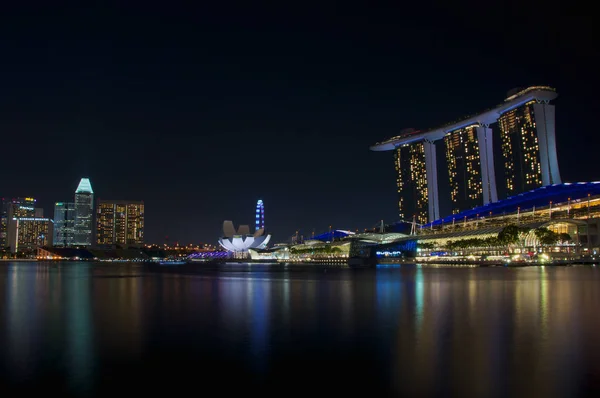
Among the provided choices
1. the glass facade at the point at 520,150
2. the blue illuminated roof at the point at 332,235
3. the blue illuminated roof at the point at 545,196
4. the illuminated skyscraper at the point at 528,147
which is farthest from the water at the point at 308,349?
the blue illuminated roof at the point at 332,235

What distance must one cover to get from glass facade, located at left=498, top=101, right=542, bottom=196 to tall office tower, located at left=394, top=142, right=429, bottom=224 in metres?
43.4

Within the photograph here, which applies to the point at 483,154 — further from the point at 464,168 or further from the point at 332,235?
the point at 332,235

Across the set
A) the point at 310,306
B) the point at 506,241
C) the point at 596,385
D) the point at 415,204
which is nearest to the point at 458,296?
the point at 310,306

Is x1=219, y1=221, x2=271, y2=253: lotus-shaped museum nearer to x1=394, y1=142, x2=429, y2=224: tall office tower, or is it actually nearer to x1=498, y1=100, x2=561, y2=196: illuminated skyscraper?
x1=394, y1=142, x2=429, y2=224: tall office tower

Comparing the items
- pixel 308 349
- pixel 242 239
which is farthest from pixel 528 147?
pixel 308 349

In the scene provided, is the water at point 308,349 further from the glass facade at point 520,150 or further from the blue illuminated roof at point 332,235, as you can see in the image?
the blue illuminated roof at point 332,235

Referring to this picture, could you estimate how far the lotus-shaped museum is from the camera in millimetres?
177125

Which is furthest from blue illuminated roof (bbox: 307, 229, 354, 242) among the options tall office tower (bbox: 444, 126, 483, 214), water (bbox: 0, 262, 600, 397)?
water (bbox: 0, 262, 600, 397)

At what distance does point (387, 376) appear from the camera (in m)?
8.78

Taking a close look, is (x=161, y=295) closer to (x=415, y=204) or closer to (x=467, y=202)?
(x=467, y=202)

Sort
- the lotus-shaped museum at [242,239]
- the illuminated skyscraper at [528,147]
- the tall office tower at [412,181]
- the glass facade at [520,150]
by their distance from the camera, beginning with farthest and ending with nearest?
1. the lotus-shaped museum at [242,239]
2. the tall office tower at [412,181]
3. the glass facade at [520,150]
4. the illuminated skyscraper at [528,147]

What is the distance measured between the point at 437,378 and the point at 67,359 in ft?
22.3

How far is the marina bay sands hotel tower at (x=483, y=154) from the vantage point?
109188mm

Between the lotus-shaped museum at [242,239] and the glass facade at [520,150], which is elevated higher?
the glass facade at [520,150]
